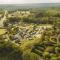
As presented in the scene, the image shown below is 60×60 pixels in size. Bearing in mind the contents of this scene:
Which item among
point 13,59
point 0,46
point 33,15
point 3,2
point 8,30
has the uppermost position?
point 3,2

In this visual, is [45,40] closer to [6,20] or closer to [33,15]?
[33,15]

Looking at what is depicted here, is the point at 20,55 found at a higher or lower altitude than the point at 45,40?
lower

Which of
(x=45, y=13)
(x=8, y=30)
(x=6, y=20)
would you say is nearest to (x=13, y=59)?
(x=8, y=30)

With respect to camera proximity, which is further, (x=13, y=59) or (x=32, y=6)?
(x=32, y=6)
